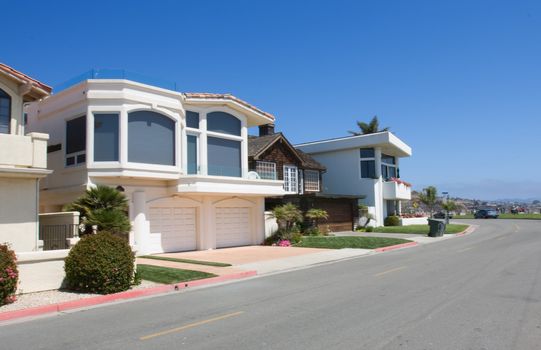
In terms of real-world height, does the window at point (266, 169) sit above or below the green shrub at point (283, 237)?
above

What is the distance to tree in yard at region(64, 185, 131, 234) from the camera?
49.7 feet

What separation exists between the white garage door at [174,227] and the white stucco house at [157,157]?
0.05 m

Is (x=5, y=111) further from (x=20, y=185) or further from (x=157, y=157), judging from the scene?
(x=157, y=157)

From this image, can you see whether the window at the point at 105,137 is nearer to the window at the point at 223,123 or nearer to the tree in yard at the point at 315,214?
the window at the point at 223,123

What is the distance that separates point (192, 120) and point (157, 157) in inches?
128

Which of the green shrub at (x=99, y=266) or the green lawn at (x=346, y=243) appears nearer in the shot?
the green shrub at (x=99, y=266)

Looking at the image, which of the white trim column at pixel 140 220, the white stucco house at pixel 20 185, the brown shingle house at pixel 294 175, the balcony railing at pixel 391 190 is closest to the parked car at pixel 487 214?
the balcony railing at pixel 391 190

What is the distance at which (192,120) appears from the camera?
73.2ft

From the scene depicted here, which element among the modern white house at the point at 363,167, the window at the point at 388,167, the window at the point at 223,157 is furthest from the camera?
the window at the point at 388,167

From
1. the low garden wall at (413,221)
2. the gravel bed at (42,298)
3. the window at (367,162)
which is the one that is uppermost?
the window at (367,162)

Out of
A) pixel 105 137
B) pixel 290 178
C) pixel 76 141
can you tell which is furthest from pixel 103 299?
pixel 290 178

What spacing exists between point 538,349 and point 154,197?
1667cm

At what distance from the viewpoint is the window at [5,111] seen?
578 inches

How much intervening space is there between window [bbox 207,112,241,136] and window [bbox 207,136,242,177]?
466mm
